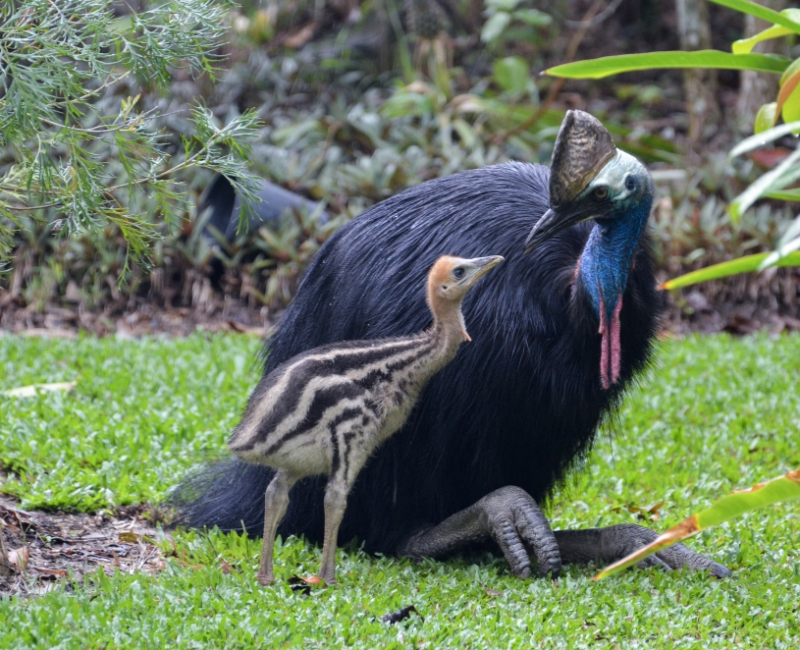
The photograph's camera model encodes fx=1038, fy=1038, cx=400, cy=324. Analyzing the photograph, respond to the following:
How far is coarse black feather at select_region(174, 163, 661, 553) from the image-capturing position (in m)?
2.85

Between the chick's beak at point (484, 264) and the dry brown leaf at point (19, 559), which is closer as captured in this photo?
the chick's beak at point (484, 264)

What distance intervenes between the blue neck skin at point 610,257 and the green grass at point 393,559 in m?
0.79

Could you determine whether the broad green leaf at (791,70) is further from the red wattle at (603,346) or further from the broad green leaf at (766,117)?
the red wattle at (603,346)

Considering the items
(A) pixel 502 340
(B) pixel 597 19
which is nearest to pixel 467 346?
(A) pixel 502 340

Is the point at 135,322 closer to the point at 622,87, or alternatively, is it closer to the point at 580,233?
the point at 580,233

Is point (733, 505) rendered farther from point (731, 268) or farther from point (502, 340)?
point (502, 340)

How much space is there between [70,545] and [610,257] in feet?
5.79

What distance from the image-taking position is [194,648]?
2297mm

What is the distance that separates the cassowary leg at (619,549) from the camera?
2.91 m

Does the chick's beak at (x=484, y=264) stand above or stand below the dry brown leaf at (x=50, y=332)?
above

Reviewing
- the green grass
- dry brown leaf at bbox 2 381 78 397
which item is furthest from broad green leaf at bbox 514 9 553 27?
dry brown leaf at bbox 2 381 78 397

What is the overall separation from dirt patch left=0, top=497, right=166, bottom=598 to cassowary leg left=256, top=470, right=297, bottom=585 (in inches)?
15.6

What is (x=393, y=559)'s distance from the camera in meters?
3.08

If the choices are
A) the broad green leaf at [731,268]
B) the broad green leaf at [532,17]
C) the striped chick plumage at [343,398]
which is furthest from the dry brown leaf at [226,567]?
the broad green leaf at [532,17]
